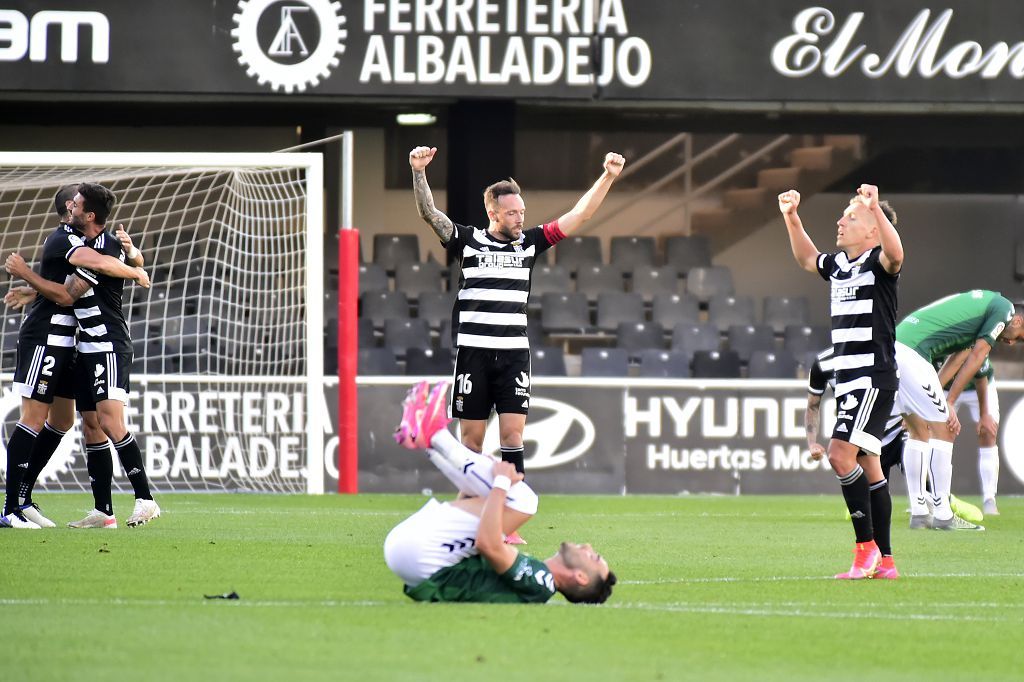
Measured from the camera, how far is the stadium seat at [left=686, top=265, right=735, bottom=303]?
2020 cm

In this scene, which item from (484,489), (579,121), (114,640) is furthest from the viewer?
(579,121)

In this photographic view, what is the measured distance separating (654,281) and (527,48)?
15.4 feet

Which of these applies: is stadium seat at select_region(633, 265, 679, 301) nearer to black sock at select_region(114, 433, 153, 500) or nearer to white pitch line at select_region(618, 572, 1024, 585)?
black sock at select_region(114, 433, 153, 500)

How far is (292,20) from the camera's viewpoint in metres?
15.8

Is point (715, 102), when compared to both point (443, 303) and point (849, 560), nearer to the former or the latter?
point (443, 303)

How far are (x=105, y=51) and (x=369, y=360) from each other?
4.07 metres

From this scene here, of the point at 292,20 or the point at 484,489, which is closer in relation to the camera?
the point at 484,489

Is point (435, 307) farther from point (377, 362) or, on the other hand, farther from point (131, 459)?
point (131, 459)

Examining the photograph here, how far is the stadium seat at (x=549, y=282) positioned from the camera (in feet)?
63.7

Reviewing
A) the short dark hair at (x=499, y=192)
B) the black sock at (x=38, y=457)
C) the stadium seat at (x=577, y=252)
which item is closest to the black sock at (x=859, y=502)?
the short dark hair at (x=499, y=192)

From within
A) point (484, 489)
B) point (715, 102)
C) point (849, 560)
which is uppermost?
point (715, 102)

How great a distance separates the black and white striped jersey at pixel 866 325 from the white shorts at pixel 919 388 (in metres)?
2.81

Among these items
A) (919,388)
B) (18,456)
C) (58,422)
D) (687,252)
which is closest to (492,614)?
(18,456)

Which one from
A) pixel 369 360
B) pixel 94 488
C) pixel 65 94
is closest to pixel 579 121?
pixel 369 360
